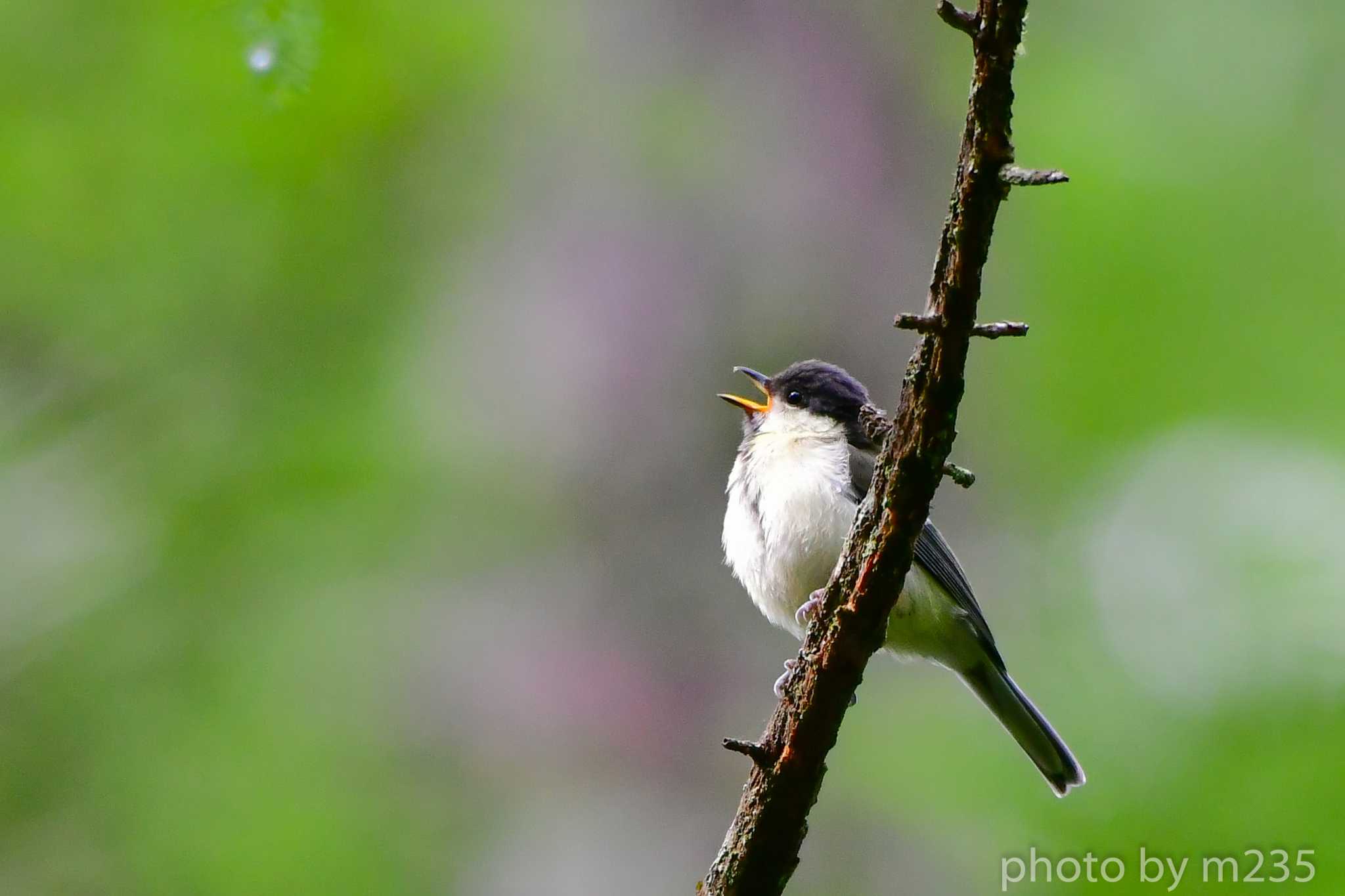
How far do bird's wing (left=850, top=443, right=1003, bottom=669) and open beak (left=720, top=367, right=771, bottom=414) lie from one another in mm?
521

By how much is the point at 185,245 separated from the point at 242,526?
1.36 metres

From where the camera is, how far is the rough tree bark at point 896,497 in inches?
67.0

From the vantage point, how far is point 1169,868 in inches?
157

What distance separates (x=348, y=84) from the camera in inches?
215

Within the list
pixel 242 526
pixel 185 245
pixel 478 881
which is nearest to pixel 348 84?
pixel 185 245

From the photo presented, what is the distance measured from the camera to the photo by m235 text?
380 centimetres

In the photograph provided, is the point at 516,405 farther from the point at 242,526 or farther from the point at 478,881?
the point at 478,881

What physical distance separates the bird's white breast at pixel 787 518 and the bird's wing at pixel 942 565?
0.04m

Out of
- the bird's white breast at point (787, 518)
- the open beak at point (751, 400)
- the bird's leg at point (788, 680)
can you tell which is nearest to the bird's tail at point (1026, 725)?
the bird's white breast at point (787, 518)

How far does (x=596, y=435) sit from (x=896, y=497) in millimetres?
3067

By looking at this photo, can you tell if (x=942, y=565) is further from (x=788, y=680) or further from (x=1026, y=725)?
(x=788, y=680)

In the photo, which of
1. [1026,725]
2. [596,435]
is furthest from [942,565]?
[596,435]

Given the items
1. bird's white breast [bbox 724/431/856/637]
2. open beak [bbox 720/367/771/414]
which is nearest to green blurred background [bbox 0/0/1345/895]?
open beak [bbox 720/367/771/414]

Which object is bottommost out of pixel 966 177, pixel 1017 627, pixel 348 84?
pixel 1017 627
